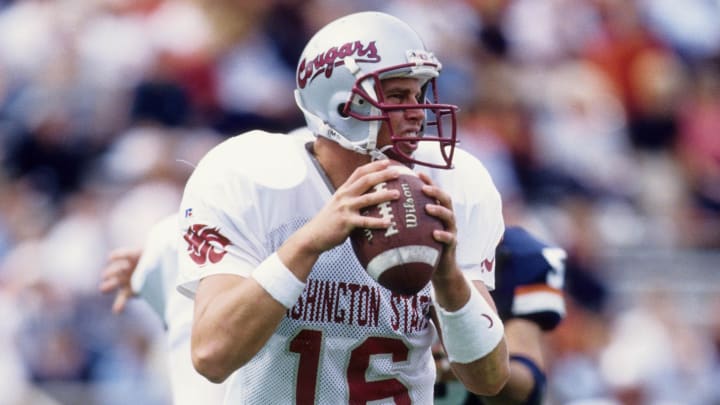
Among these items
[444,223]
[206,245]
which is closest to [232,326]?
[206,245]

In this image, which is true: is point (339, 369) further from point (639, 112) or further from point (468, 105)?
point (639, 112)

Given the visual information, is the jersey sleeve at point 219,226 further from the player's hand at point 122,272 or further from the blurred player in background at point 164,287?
the player's hand at point 122,272

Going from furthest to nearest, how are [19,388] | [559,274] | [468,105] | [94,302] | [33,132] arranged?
[468,105], [33,132], [94,302], [19,388], [559,274]

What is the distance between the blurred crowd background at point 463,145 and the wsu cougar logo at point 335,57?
3.66m

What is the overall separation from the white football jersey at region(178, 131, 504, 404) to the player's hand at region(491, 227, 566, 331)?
0.70 metres

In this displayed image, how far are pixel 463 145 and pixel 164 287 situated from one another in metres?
4.17

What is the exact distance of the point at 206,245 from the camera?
3.17 m

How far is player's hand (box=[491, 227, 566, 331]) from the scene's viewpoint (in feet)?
13.4

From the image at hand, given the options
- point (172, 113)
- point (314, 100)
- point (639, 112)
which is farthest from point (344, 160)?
point (639, 112)

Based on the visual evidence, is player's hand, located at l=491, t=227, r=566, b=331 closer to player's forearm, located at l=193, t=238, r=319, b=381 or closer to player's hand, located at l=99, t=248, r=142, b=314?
player's hand, located at l=99, t=248, r=142, b=314

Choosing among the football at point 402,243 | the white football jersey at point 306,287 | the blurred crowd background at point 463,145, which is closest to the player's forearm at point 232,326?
the white football jersey at point 306,287

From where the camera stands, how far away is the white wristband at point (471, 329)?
318 cm

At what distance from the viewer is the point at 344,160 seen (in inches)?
133

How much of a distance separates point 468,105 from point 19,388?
3309mm
